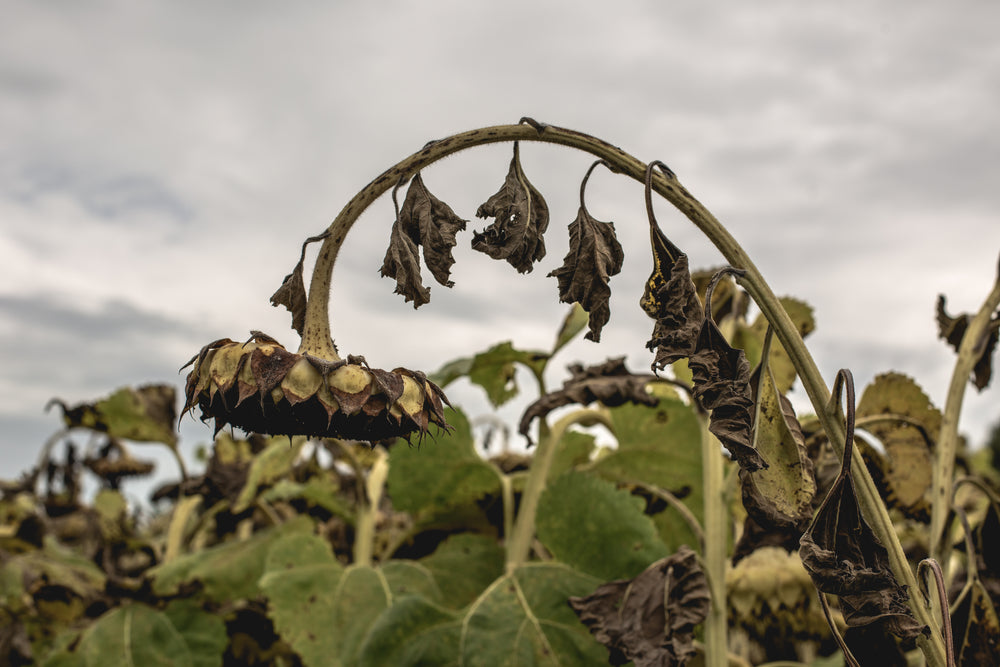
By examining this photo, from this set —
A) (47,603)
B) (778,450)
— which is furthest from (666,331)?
(47,603)

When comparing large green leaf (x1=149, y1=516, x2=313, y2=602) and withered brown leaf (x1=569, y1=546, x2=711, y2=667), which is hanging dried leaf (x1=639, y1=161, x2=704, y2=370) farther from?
large green leaf (x1=149, y1=516, x2=313, y2=602)

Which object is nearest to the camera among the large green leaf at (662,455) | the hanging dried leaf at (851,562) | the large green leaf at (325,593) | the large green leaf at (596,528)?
the hanging dried leaf at (851,562)

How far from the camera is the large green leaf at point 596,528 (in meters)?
1.48

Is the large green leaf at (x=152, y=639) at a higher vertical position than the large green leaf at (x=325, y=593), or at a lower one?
lower

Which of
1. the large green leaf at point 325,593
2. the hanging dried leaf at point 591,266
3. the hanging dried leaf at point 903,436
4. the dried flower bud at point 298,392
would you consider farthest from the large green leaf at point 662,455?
the dried flower bud at point 298,392

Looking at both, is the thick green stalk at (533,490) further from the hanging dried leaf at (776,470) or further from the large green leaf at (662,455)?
the hanging dried leaf at (776,470)

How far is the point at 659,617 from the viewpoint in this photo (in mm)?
1179

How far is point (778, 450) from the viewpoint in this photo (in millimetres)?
986

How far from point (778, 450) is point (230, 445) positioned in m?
2.51

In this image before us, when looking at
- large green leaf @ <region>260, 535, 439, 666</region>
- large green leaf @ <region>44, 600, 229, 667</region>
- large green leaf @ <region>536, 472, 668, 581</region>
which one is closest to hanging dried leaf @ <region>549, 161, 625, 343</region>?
large green leaf @ <region>536, 472, 668, 581</region>

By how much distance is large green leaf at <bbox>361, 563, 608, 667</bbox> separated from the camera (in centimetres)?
138

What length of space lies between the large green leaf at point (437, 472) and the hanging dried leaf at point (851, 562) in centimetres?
105

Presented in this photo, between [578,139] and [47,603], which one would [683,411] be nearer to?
[578,139]

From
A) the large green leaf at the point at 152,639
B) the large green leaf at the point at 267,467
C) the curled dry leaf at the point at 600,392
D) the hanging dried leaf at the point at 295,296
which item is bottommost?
the large green leaf at the point at 152,639
